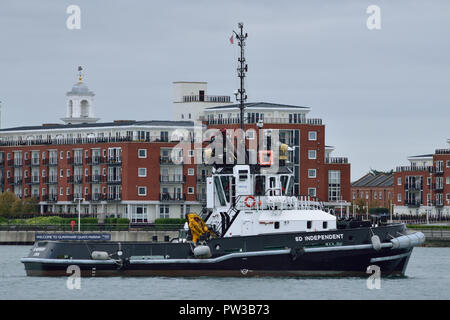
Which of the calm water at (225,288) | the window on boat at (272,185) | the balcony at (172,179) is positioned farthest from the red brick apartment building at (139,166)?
the calm water at (225,288)

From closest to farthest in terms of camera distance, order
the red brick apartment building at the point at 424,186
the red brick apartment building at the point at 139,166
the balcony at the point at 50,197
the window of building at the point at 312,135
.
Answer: the red brick apartment building at the point at 139,166 < the window of building at the point at 312,135 < the balcony at the point at 50,197 < the red brick apartment building at the point at 424,186

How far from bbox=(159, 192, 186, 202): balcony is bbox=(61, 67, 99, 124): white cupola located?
92.6 ft

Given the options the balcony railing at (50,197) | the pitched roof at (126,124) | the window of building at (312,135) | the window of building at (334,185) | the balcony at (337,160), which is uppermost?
the pitched roof at (126,124)

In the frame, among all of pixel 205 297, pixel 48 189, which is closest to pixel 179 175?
pixel 48 189

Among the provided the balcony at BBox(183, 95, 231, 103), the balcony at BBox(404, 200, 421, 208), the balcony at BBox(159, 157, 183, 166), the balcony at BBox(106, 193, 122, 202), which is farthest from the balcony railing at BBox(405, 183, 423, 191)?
the balcony at BBox(106, 193, 122, 202)

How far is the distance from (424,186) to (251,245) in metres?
109

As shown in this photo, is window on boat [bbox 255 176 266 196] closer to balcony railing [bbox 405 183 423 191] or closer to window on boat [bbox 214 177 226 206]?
window on boat [bbox 214 177 226 206]

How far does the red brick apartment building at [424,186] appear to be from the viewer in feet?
510

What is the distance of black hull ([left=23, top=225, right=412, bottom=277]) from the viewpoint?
6047cm

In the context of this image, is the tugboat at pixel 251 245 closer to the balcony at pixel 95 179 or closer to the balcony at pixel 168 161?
the balcony at pixel 168 161

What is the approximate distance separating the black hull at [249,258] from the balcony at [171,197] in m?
68.7

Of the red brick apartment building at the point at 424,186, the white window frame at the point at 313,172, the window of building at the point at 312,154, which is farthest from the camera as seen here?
the red brick apartment building at the point at 424,186

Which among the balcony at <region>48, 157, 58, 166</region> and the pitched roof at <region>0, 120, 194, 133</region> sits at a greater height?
the pitched roof at <region>0, 120, 194, 133</region>
